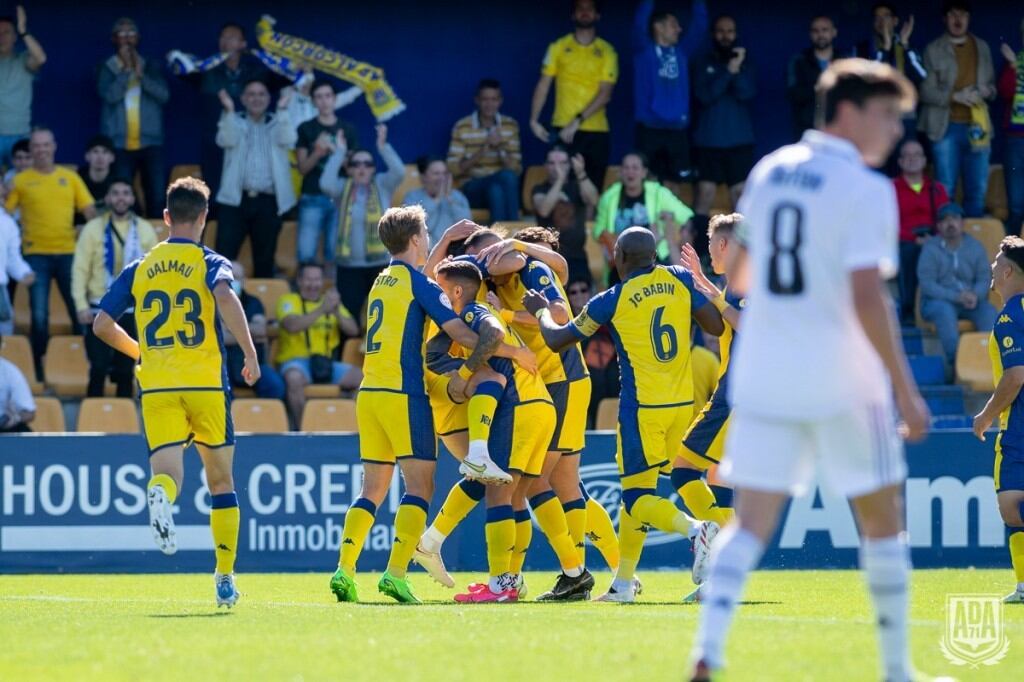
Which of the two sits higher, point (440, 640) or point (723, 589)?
point (723, 589)

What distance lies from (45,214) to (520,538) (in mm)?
8555

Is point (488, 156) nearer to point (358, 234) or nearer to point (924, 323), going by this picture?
point (358, 234)

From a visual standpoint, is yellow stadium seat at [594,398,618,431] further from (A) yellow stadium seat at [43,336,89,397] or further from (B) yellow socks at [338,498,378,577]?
(B) yellow socks at [338,498,378,577]

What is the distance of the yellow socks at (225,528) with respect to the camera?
8.90 m

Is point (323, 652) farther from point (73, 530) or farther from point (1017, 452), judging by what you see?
point (73, 530)

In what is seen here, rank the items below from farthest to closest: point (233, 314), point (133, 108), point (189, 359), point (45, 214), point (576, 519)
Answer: point (133, 108), point (45, 214), point (576, 519), point (189, 359), point (233, 314)

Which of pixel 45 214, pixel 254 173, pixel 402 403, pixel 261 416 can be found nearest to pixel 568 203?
pixel 254 173

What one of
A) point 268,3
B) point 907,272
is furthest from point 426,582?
point 268,3

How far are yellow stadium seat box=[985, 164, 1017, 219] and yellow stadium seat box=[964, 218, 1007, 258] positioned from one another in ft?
2.92

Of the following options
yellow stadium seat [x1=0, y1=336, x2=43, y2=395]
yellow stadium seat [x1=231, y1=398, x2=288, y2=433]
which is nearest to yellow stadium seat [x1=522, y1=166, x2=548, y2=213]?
yellow stadium seat [x1=231, y1=398, x2=288, y2=433]

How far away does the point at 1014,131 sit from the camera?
18.4m

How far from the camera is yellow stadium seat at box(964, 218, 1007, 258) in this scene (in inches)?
717

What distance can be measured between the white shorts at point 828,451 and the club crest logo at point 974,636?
1321 mm

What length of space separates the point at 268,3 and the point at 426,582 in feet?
30.1
